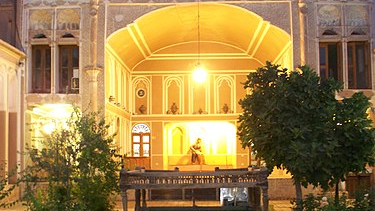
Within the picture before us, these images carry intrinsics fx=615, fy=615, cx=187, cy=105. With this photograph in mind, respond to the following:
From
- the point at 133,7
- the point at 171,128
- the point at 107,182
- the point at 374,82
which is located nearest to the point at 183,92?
the point at 171,128

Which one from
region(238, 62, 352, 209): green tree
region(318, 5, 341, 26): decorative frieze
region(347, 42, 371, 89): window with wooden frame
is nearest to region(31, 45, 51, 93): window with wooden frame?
region(318, 5, 341, 26): decorative frieze

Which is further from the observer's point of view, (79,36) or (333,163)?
(79,36)

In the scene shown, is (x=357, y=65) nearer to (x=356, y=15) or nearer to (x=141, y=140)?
(x=356, y=15)

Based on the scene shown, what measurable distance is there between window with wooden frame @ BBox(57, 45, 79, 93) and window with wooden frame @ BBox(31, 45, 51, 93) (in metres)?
0.44

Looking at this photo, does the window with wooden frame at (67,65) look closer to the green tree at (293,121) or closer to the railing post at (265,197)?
the green tree at (293,121)

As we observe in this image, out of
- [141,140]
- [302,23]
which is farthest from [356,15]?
[141,140]

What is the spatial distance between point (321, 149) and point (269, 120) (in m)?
1.33

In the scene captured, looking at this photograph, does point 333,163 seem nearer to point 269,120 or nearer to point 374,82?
point 269,120

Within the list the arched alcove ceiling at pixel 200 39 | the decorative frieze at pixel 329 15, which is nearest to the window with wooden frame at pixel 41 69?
the arched alcove ceiling at pixel 200 39

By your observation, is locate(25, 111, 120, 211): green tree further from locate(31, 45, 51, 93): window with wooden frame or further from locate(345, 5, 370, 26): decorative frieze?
locate(345, 5, 370, 26): decorative frieze

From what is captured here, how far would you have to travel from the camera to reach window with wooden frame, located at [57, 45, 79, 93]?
2272cm

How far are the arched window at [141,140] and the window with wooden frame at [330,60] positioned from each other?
1065 centimetres

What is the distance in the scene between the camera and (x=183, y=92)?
1227 inches

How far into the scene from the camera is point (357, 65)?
22906 mm
